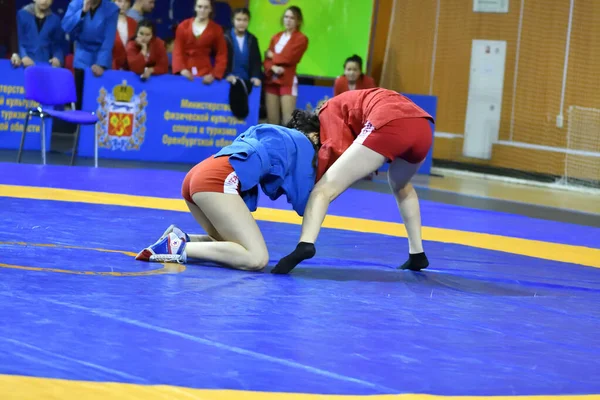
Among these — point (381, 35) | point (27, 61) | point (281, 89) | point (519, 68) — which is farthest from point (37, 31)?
point (519, 68)

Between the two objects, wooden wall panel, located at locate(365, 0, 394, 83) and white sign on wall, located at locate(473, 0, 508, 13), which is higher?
white sign on wall, located at locate(473, 0, 508, 13)

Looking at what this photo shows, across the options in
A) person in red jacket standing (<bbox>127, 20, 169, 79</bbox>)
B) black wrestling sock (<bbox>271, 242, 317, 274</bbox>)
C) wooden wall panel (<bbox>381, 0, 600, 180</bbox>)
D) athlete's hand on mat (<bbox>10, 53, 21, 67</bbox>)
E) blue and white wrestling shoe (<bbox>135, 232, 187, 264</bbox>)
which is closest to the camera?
black wrestling sock (<bbox>271, 242, 317, 274</bbox>)

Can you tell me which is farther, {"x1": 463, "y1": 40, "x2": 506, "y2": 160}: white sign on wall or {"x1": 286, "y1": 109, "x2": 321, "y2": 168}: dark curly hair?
{"x1": 463, "y1": 40, "x2": 506, "y2": 160}: white sign on wall

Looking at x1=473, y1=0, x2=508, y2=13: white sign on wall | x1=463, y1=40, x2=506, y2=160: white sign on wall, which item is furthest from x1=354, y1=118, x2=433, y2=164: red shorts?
x1=473, y1=0, x2=508, y2=13: white sign on wall

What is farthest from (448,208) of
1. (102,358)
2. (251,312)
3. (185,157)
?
(102,358)

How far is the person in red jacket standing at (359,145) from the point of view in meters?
4.11

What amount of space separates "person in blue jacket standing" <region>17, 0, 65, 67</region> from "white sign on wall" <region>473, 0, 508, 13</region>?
526 cm

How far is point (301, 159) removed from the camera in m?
4.18

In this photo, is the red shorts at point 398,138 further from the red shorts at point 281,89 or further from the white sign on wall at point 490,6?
the white sign on wall at point 490,6

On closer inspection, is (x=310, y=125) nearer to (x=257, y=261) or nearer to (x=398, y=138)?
(x=398, y=138)

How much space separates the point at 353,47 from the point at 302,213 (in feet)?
25.1

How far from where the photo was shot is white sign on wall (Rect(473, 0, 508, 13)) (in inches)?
466

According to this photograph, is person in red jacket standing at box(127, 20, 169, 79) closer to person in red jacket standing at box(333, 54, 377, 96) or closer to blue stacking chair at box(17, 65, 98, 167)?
blue stacking chair at box(17, 65, 98, 167)

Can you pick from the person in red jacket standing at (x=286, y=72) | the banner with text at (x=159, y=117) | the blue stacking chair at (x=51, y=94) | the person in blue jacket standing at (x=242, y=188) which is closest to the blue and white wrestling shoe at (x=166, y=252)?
the person in blue jacket standing at (x=242, y=188)
